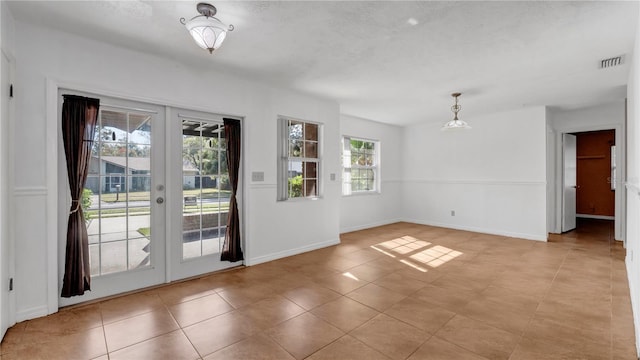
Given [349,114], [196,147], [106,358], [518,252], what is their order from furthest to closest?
1. [349,114]
2. [518,252]
3. [196,147]
4. [106,358]

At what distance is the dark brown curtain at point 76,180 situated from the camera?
2732 millimetres

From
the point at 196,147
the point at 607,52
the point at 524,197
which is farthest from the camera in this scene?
the point at 524,197

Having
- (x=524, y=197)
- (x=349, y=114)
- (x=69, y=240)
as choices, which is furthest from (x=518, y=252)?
(x=69, y=240)

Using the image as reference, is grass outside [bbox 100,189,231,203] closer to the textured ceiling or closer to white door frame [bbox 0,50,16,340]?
white door frame [bbox 0,50,16,340]

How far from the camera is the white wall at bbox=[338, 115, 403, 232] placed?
636cm

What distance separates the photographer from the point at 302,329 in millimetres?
2373

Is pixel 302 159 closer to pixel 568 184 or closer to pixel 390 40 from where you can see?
pixel 390 40

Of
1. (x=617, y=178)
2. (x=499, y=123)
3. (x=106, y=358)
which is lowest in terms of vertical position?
(x=106, y=358)

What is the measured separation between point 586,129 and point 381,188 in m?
4.12

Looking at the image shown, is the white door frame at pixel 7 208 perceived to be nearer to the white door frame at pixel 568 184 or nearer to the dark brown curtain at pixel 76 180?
the dark brown curtain at pixel 76 180

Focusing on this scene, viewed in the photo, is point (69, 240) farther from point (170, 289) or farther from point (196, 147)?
point (196, 147)

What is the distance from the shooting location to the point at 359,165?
6.75 meters

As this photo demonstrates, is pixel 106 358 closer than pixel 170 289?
Yes

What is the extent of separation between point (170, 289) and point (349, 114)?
455cm
